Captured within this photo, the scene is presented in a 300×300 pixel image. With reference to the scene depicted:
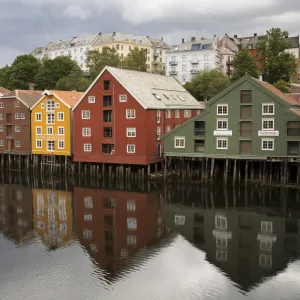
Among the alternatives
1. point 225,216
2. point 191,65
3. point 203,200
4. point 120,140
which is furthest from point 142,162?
point 191,65

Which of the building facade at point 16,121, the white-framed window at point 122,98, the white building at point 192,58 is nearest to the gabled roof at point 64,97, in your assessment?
the building facade at point 16,121

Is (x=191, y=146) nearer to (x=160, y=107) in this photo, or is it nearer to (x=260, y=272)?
(x=160, y=107)

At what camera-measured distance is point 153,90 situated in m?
51.0

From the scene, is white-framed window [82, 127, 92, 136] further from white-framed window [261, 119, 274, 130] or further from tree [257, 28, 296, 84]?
tree [257, 28, 296, 84]

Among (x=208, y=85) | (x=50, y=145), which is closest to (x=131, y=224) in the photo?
(x=50, y=145)

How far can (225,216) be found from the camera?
32156 millimetres

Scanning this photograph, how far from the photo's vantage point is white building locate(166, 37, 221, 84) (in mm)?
85938

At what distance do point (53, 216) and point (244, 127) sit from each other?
1947 centimetres

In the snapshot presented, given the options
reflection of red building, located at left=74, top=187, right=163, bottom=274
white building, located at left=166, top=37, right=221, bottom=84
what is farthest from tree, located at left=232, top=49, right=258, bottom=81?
reflection of red building, located at left=74, top=187, right=163, bottom=274

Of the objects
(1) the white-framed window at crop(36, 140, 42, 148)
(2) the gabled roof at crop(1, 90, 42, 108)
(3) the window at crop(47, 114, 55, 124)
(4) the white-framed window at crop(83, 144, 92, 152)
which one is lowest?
(4) the white-framed window at crop(83, 144, 92, 152)

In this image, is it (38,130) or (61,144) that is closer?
(61,144)

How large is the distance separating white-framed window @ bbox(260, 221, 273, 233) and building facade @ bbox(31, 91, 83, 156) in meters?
27.7

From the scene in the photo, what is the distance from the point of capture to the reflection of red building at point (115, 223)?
80.9ft

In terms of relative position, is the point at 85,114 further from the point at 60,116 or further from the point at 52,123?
the point at 52,123
